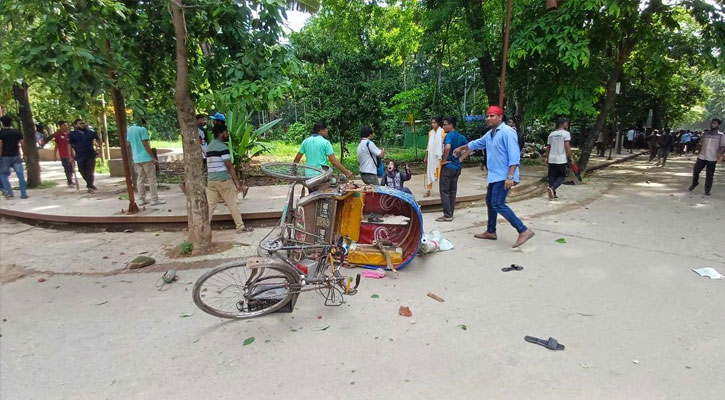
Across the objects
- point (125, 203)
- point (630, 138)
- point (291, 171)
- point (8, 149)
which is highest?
point (630, 138)

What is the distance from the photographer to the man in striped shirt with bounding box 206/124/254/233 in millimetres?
5391

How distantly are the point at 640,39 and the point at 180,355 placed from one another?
11920 millimetres

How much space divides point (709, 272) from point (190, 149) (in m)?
5.94

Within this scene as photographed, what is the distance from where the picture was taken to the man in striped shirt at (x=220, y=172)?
5391 millimetres

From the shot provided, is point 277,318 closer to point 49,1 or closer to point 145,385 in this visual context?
point 145,385

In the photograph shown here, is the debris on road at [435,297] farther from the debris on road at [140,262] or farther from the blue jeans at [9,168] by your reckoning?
the blue jeans at [9,168]

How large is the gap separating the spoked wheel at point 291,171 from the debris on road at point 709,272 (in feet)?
13.3

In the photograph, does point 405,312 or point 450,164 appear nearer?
point 405,312

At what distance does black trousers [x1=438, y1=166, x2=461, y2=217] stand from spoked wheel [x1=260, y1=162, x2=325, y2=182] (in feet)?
8.78

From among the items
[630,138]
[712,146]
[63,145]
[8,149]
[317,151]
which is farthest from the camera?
[630,138]

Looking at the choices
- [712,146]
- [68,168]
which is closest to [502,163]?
[712,146]

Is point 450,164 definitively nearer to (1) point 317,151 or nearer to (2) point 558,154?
(1) point 317,151

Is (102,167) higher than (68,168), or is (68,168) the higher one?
(68,168)

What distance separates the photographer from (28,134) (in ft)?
30.7
